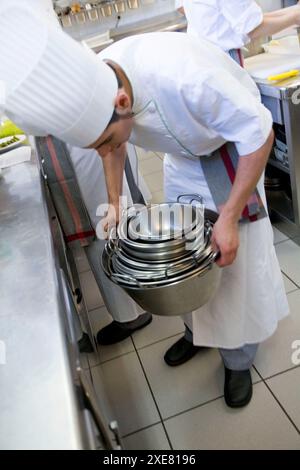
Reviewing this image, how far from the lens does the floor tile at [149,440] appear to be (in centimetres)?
→ 141

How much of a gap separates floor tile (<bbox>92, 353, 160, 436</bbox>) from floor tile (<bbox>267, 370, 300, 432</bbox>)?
0.44 m

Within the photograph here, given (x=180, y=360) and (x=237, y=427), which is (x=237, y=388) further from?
(x=180, y=360)

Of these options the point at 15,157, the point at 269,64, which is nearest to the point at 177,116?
the point at 15,157

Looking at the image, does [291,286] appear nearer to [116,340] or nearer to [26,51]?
[116,340]

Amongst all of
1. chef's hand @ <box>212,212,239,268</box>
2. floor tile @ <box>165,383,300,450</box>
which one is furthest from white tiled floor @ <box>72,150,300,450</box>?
chef's hand @ <box>212,212,239,268</box>

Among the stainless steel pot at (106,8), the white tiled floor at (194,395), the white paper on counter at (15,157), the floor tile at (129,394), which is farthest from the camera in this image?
the stainless steel pot at (106,8)

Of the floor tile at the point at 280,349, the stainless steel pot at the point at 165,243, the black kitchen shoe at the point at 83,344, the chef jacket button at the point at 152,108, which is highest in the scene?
the chef jacket button at the point at 152,108

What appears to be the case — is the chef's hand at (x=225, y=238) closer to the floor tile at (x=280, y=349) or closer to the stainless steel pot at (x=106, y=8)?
the floor tile at (x=280, y=349)

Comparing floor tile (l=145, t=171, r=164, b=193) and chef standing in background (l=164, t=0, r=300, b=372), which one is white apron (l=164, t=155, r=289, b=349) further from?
floor tile (l=145, t=171, r=164, b=193)

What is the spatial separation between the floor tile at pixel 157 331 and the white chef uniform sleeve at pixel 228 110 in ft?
3.55

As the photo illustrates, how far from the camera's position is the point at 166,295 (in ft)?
3.17

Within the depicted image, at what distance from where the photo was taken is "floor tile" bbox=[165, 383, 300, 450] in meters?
1.34

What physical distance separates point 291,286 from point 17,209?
4.33 ft

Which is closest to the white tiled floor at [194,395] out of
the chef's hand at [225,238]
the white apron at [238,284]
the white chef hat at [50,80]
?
the white apron at [238,284]
